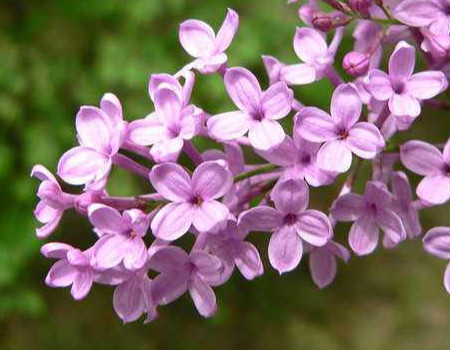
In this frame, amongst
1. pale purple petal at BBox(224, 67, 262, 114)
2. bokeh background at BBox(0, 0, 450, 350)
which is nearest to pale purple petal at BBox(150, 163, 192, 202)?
pale purple petal at BBox(224, 67, 262, 114)

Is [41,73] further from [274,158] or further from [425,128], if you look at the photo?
[274,158]

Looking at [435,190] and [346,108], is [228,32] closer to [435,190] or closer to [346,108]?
[346,108]

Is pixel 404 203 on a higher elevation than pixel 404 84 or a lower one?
lower

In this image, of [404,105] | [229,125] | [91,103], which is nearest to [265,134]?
[229,125]

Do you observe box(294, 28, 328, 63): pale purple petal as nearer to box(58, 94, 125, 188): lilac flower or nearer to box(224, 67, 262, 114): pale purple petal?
box(224, 67, 262, 114): pale purple petal

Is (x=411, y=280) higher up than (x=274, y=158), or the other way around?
(x=274, y=158)

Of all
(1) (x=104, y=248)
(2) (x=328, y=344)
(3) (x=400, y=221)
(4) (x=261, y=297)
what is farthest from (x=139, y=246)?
(2) (x=328, y=344)
